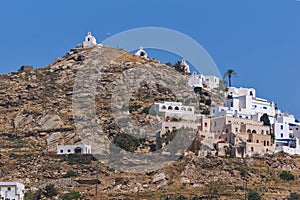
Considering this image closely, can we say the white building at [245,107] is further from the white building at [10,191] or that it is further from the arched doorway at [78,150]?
the white building at [10,191]

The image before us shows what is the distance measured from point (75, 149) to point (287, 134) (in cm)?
1944

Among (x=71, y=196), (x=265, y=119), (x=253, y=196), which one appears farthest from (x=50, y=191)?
(x=265, y=119)

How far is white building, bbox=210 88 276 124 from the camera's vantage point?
246 ft

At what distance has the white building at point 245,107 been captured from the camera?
75000 millimetres

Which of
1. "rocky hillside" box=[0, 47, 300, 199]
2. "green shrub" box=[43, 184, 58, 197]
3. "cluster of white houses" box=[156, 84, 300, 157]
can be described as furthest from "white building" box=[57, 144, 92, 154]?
"green shrub" box=[43, 184, 58, 197]

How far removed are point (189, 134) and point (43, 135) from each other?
604 inches

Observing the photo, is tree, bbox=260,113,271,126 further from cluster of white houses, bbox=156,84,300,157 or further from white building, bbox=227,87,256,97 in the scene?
white building, bbox=227,87,256,97

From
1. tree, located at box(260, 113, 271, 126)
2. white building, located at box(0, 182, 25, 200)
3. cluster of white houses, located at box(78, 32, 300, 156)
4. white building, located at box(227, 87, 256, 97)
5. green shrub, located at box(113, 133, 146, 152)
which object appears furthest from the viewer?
white building, located at box(227, 87, 256, 97)

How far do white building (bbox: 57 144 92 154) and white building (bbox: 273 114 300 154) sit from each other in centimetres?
1591

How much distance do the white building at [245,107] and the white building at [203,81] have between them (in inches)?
228

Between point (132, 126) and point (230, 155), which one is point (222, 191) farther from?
point (132, 126)

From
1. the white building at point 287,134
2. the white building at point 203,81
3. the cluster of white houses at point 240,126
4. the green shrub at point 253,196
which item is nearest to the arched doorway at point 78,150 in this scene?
the cluster of white houses at point 240,126

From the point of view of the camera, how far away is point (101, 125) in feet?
250

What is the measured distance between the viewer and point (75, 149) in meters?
68.1
